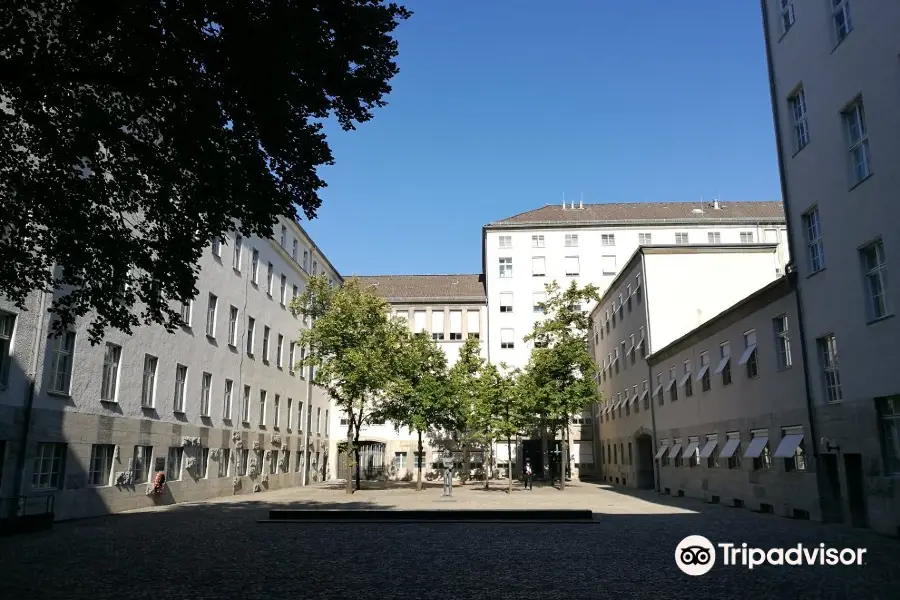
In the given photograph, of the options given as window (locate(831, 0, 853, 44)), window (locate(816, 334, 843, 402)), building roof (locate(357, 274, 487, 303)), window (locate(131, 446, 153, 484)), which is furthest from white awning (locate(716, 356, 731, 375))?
building roof (locate(357, 274, 487, 303))

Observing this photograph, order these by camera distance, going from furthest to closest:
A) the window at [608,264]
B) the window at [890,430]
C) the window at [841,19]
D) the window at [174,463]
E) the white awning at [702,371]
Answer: the window at [608,264] < the white awning at [702,371] < the window at [174,463] < the window at [841,19] < the window at [890,430]

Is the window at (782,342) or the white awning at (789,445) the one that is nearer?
the white awning at (789,445)

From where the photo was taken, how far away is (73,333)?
22156 mm

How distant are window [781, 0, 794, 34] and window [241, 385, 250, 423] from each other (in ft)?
100

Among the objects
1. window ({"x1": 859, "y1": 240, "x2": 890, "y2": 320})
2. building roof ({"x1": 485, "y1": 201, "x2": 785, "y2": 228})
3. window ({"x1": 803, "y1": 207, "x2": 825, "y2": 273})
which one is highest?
building roof ({"x1": 485, "y1": 201, "x2": 785, "y2": 228})

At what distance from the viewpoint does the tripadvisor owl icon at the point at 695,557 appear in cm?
1211

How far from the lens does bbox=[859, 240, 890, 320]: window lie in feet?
57.7

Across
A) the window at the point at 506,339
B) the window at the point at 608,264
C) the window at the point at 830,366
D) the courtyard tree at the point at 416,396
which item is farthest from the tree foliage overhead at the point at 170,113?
the window at the point at 608,264

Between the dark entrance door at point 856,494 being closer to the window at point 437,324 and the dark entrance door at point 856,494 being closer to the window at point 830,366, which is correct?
the window at point 830,366

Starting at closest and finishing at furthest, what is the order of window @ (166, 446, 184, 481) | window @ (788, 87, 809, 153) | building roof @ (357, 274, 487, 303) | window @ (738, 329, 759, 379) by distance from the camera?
window @ (788, 87, 809, 153) → window @ (738, 329, 759, 379) → window @ (166, 446, 184, 481) → building roof @ (357, 274, 487, 303)

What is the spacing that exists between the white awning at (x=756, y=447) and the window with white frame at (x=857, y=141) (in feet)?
31.8

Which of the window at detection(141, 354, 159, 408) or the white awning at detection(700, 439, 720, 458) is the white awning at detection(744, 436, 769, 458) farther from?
the window at detection(141, 354, 159, 408)

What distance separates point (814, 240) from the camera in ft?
70.0

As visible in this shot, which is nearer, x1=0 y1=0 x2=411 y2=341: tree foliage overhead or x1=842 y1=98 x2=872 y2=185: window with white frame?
x1=0 y1=0 x2=411 y2=341: tree foliage overhead
